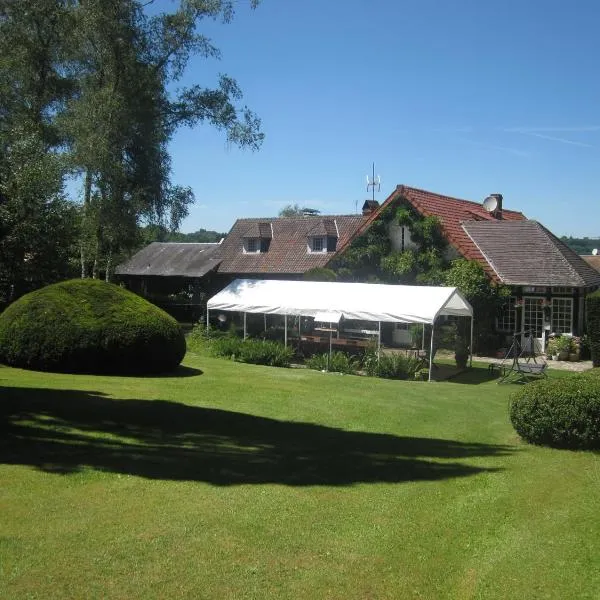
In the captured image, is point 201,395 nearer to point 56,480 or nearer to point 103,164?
point 56,480

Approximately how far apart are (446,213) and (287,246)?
1021 cm

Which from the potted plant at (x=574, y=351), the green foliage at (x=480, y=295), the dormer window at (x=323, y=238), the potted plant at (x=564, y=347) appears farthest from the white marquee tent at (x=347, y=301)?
the dormer window at (x=323, y=238)

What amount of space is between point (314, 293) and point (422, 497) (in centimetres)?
1676

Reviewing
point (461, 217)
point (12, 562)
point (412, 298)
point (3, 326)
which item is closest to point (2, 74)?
point (3, 326)

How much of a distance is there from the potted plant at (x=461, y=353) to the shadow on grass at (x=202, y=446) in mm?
11486

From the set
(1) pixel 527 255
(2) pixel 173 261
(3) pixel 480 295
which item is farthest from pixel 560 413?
(2) pixel 173 261

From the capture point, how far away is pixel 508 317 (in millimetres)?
25594

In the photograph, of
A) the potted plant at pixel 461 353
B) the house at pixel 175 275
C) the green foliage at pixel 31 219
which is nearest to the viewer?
the green foliage at pixel 31 219

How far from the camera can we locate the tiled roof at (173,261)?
3753 centimetres

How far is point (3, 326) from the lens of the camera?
14648mm

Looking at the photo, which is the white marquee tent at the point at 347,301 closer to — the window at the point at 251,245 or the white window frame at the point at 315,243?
the white window frame at the point at 315,243

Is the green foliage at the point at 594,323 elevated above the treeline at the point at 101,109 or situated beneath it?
situated beneath

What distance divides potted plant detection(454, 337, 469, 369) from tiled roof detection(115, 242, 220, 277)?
61.3ft

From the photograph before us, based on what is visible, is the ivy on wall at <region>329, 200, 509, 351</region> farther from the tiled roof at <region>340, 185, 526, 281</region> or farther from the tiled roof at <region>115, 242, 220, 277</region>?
the tiled roof at <region>115, 242, 220, 277</region>
